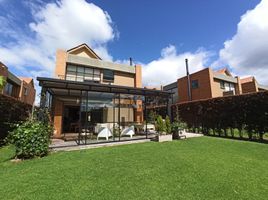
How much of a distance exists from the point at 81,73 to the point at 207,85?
18.8 metres

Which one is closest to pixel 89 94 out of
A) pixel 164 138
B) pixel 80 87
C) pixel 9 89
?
pixel 80 87

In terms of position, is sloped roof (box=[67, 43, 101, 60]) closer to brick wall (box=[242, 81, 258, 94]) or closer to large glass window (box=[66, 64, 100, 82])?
large glass window (box=[66, 64, 100, 82])

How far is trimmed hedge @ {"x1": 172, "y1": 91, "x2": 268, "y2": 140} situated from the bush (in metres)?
9.03

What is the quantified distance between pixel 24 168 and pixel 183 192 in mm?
5155

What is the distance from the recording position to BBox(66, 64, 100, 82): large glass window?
1747cm

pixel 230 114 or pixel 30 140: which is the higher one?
pixel 230 114

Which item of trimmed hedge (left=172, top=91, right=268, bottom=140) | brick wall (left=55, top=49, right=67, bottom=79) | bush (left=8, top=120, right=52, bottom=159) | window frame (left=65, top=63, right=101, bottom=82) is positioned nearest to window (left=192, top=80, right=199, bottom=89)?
trimmed hedge (left=172, top=91, right=268, bottom=140)

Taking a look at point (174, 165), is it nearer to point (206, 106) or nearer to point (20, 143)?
point (20, 143)

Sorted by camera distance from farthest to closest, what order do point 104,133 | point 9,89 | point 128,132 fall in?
1. point 9,89
2. point 128,132
3. point 104,133

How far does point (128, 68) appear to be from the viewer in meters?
20.6

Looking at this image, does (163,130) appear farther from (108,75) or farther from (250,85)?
(250,85)

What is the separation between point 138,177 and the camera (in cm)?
433

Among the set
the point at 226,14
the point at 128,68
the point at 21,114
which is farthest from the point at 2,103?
the point at 226,14

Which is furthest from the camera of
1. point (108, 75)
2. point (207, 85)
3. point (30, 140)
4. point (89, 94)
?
point (207, 85)
